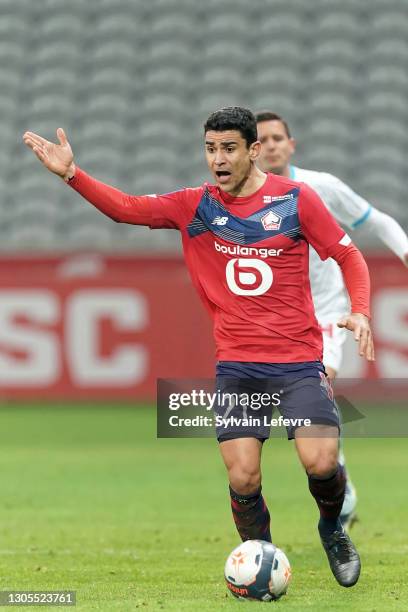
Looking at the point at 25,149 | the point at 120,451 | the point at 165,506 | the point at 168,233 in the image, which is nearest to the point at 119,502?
the point at 165,506

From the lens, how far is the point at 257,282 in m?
5.83

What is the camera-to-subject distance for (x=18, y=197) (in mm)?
17906

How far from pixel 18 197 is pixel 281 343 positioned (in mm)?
12563

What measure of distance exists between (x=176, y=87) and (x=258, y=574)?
14.2 m

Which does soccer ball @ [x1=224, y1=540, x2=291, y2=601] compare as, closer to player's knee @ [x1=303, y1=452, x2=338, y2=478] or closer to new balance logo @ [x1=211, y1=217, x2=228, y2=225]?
player's knee @ [x1=303, y1=452, x2=338, y2=478]

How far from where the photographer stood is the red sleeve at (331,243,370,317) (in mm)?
5699

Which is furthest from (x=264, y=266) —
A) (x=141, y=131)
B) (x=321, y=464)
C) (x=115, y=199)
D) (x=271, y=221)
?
(x=141, y=131)

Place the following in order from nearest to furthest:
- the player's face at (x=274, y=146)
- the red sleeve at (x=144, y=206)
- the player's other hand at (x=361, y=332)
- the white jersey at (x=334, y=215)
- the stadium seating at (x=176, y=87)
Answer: the player's other hand at (x=361, y=332)
the red sleeve at (x=144, y=206)
the player's face at (x=274, y=146)
the white jersey at (x=334, y=215)
the stadium seating at (x=176, y=87)

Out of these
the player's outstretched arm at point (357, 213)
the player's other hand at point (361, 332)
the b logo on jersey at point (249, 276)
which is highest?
the player's outstretched arm at point (357, 213)

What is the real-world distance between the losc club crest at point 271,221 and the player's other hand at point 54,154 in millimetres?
919

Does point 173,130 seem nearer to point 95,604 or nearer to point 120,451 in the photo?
point 120,451

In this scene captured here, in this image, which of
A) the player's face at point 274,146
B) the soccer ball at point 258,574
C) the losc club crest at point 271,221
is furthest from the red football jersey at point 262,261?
the player's face at point 274,146

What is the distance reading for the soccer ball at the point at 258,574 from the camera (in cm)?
541

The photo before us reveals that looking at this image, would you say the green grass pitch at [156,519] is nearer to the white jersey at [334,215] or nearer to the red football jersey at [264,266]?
the red football jersey at [264,266]
